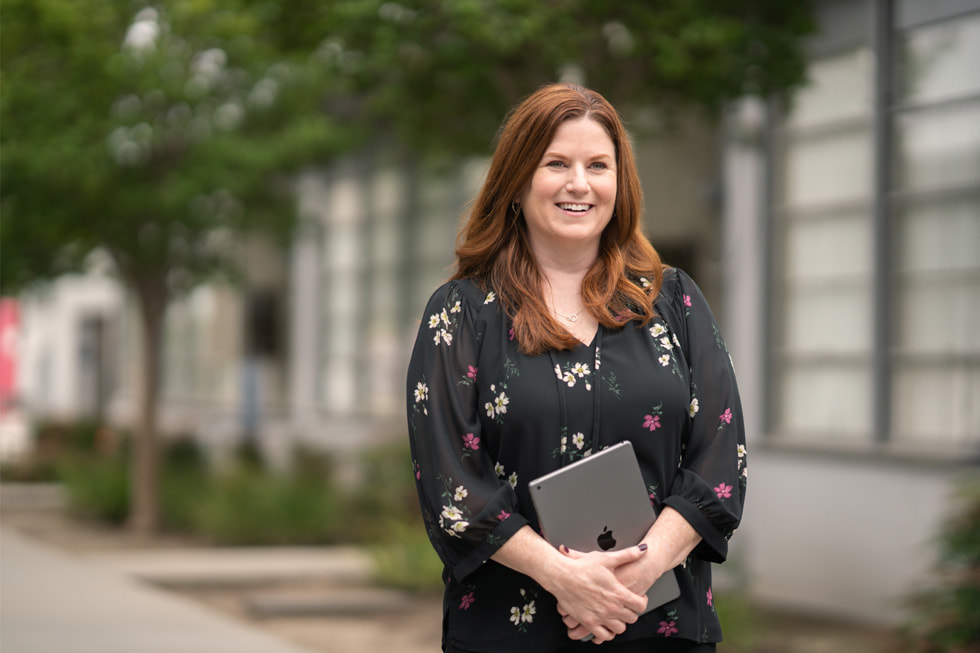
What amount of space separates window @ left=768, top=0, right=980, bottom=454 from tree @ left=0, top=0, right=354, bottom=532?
182 inches

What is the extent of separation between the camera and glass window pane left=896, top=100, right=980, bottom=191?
8.61 metres

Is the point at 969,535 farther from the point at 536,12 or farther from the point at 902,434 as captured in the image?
the point at 536,12

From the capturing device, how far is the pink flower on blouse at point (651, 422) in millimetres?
2863

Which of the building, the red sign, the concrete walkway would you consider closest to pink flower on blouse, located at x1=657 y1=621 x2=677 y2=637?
the concrete walkway

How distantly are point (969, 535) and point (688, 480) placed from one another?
435cm

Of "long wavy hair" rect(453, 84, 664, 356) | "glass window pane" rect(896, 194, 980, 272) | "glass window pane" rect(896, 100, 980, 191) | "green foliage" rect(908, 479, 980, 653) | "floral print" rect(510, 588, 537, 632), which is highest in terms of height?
"glass window pane" rect(896, 100, 980, 191)

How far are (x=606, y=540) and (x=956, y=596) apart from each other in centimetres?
431

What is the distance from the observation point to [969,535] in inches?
263

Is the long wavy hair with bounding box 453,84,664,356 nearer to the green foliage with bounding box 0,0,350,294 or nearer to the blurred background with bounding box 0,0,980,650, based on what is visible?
the blurred background with bounding box 0,0,980,650

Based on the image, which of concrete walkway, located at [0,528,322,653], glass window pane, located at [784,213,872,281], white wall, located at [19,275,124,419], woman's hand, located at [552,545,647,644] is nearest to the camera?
woman's hand, located at [552,545,647,644]

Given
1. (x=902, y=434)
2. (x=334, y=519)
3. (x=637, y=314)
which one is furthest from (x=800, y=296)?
(x=637, y=314)

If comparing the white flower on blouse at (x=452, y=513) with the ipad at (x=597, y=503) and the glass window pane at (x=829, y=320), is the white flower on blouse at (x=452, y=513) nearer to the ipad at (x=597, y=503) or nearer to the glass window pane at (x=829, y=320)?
the ipad at (x=597, y=503)

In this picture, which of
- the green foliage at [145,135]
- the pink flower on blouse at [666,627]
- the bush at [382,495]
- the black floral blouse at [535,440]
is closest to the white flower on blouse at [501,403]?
the black floral blouse at [535,440]

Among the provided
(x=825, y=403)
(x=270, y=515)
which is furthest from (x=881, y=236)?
(x=270, y=515)
